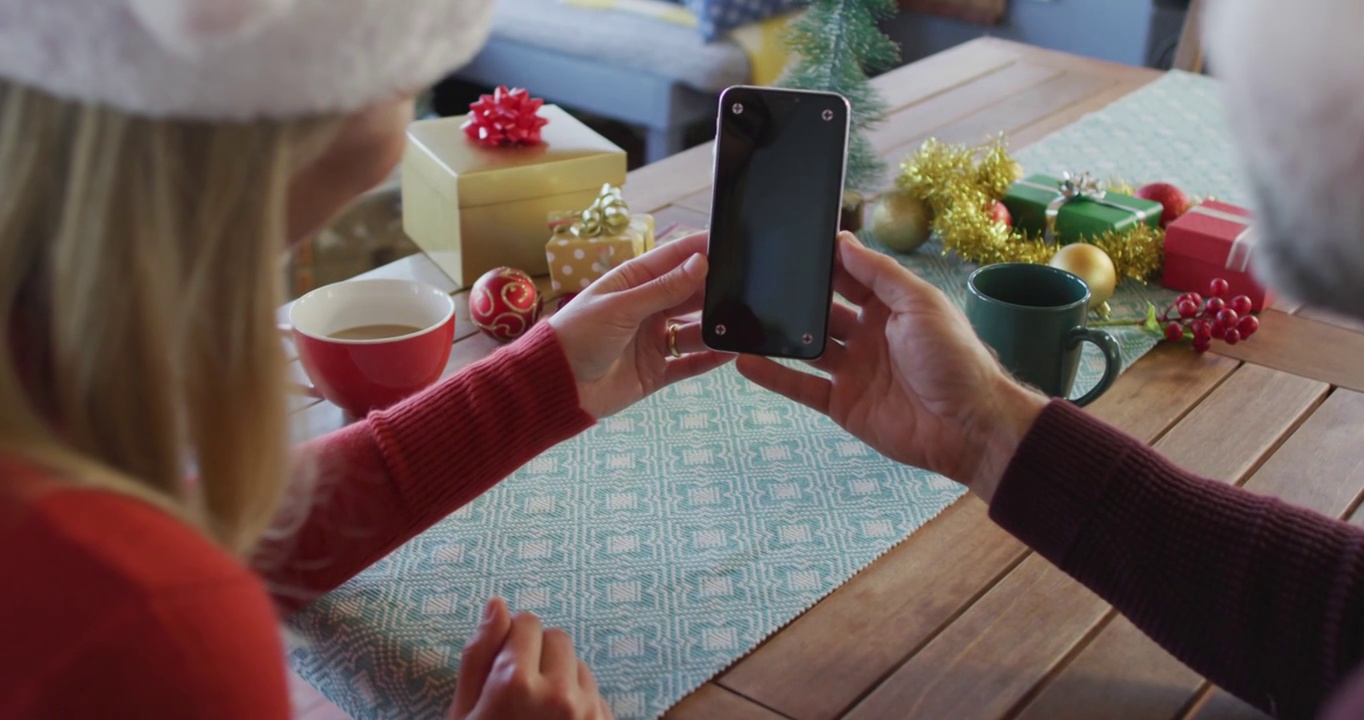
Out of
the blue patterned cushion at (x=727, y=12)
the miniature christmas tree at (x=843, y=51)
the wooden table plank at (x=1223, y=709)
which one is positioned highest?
the miniature christmas tree at (x=843, y=51)

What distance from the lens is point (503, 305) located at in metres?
1.05

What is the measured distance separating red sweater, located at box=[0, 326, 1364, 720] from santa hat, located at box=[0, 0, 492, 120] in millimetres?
137

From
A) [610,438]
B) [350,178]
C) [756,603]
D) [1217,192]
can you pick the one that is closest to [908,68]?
[1217,192]

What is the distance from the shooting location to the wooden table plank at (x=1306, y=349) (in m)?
1.05

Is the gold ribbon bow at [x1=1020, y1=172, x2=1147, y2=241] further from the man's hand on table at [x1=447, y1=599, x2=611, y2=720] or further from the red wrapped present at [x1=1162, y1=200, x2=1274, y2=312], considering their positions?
the man's hand on table at [x1=447, y1=599, x2=611, y2=720]

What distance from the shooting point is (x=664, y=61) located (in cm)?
270

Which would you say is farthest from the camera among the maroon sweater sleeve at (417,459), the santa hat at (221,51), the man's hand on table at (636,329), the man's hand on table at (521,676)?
the man's hand on table at (636,329)

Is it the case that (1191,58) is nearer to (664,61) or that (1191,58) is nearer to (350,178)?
(664,61)

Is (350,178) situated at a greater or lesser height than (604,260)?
greater

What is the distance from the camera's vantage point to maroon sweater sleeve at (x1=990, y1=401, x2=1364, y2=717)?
0.68m

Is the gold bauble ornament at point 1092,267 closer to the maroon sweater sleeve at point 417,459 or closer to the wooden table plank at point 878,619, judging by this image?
the wooden table plank at point 878,619

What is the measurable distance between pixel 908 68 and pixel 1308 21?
1.50m

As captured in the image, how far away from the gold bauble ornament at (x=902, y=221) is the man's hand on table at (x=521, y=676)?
2.12 ft

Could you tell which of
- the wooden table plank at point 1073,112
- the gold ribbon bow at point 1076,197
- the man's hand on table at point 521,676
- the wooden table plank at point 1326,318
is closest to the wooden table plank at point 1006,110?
the wooden table plank at point 1073,112
